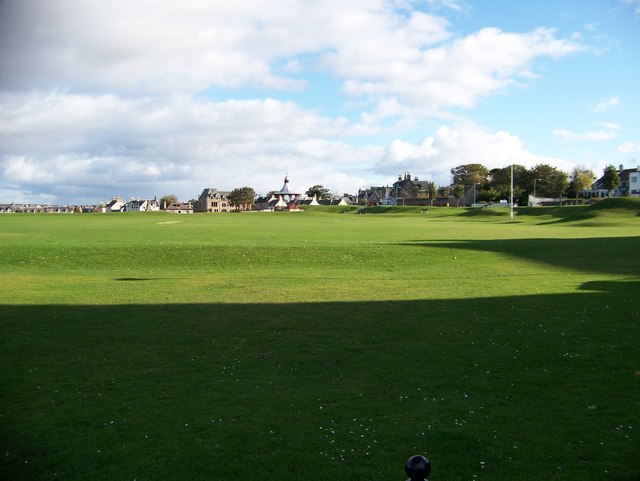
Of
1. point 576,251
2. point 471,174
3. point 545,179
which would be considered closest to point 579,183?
point 545,179

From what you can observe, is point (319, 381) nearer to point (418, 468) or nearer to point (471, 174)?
point (418, 468)

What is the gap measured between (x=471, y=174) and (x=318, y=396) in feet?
633

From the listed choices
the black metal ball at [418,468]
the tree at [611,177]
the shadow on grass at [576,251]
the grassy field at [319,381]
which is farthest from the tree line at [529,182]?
the black metal ball at [418,468]

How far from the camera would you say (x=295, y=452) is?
687 centimetres

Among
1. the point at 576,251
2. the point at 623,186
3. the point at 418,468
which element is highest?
the point at 623,186

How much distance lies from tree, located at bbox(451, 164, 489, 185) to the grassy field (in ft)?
574

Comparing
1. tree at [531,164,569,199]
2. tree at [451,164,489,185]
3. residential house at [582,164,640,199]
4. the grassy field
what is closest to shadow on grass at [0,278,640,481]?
the grassy field

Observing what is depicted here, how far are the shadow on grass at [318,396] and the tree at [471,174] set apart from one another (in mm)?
182432

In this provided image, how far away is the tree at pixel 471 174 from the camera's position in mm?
190500

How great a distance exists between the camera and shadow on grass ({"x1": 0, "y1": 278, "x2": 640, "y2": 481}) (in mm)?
6656

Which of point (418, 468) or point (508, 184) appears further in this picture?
point (508, 184)

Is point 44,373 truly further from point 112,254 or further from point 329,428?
point 112,254

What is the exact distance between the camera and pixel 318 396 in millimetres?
8875

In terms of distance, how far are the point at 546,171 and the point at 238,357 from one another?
544ft
